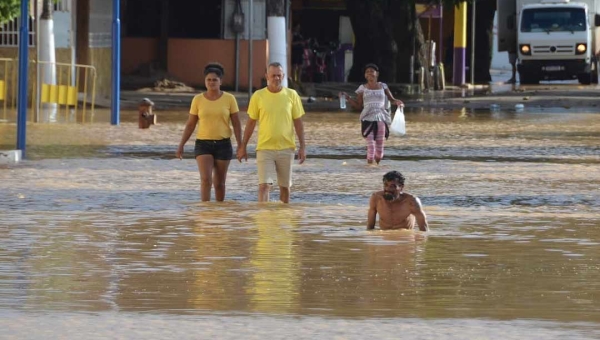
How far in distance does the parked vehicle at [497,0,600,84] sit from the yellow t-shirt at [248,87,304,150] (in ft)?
123

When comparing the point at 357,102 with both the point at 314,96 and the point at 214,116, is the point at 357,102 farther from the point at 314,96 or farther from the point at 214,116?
the point at 314,96

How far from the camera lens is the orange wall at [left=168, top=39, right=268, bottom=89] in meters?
42.4

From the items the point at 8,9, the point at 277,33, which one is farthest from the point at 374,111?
the point at 277,33

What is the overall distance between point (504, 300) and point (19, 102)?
12322 millimetres

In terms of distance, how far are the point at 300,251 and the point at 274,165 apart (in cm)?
350

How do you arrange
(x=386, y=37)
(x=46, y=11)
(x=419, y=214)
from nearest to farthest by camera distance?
(x=419, y=214) → (x=46, y=11) → (x=386, y=37)

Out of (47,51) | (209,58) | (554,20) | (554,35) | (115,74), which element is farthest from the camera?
(554,35)

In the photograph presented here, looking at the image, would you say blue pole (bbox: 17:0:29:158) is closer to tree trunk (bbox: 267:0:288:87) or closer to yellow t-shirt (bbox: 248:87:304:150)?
yellow t-shirt (bbox: 248:87:304:150)

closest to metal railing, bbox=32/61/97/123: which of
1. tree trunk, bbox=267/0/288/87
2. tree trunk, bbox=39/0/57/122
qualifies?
tree trunk, bbox=39/0/57/122

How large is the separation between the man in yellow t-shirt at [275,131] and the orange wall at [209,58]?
1012 inches

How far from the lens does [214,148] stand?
52.8ft

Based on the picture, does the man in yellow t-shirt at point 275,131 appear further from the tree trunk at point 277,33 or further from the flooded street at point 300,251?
the tree trunk at point 277,33

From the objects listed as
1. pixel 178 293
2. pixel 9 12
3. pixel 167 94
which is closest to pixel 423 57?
pixel 167 94

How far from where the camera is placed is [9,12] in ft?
86.7
